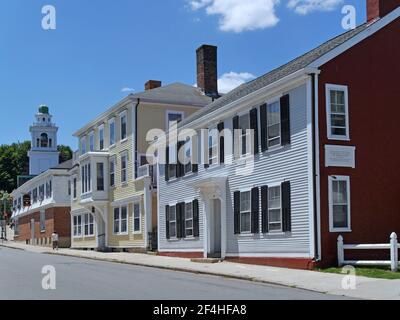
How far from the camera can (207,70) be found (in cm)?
3888

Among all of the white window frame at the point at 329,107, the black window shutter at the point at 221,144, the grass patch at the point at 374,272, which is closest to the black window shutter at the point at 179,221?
the black window shutter at the point at 221,144

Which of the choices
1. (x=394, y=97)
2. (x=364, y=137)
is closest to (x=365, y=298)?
(x=364, y=137)

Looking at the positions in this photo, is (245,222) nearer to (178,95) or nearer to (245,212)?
(245,212)

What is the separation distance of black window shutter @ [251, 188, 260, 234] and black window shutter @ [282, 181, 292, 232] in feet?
5.53

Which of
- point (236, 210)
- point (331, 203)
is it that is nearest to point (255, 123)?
point (236, 210)

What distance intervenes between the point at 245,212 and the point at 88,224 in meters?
23.1

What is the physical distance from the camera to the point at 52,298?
43.2 feet

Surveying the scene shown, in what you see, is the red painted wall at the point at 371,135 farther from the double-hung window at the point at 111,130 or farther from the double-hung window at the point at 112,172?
the double-hung window at the point at 112,172

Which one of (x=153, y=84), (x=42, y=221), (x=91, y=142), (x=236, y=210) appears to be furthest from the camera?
(x=42, y=221)

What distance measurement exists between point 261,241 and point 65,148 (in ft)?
307

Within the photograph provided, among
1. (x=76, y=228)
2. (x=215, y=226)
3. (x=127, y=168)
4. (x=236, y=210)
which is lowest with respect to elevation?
(x=76, y=228)

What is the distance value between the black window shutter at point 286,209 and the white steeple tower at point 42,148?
219 ft

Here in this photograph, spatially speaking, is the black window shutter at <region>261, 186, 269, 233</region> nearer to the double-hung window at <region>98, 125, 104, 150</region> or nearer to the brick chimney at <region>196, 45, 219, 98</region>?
the brick chimney at <region>196, 45, 219, 98</region>

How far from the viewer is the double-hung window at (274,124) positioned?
21969mm
